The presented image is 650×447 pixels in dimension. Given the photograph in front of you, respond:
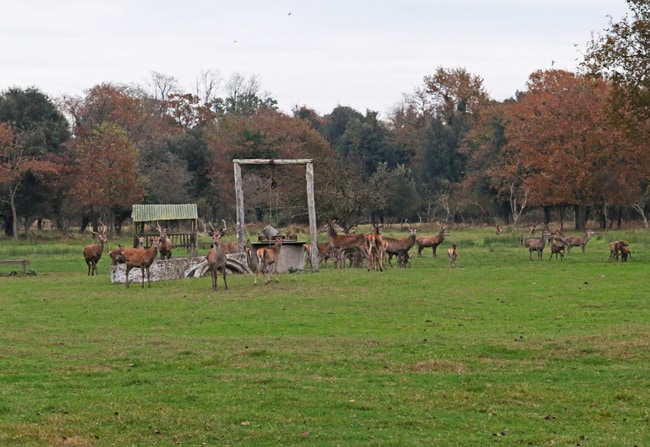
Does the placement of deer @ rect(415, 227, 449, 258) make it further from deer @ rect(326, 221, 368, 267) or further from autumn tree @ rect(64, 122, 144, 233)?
autumn tree @ rect(64, 122, 144, 233)

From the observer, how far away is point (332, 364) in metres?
13.7

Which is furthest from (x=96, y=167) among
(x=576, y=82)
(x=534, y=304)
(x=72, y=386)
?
(x=72, y=386)

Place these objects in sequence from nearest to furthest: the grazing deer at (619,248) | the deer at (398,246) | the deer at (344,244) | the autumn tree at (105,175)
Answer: the grazing deer at (619,248) < the deer at (398,246) < the deer at (344,244) < the autumn tree at (105,175)

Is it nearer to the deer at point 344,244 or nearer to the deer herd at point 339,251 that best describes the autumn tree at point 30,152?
the deer herd at point 339,251

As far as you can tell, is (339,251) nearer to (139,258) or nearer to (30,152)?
(139,258)

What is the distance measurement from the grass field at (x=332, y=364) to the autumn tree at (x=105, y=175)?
116ft

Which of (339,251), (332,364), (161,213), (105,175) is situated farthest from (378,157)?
(332,364)

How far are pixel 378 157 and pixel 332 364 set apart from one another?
7597 cm

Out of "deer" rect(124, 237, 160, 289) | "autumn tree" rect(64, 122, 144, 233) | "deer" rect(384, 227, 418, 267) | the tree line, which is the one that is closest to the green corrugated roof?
the tree line

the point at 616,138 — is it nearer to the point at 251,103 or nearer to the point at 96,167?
the point at 96,167

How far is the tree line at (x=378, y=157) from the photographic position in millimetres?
48438

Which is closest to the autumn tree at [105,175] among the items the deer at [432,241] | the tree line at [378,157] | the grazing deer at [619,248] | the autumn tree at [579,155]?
the tree line at [378,157]

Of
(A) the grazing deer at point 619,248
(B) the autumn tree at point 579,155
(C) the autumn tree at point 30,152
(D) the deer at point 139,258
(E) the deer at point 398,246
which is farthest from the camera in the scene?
(C) the autumn tree at point 30,152

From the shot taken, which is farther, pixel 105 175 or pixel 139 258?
pixel 105 175
